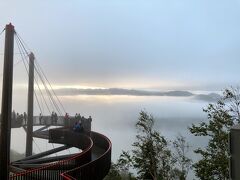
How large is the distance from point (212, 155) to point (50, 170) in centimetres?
1277

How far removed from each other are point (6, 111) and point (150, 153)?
1925 cm

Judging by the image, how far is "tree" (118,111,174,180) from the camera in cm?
3350

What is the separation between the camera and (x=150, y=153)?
33.6 metres

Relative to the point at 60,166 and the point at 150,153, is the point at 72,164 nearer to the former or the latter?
the point at 60,166

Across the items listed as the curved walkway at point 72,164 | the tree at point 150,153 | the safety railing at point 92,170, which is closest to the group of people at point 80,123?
the curved walkway at point 72,164

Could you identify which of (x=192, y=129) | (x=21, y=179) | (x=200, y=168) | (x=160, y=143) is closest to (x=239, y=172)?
(x=21, y=179)

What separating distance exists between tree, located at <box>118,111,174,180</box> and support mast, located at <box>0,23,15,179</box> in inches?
716

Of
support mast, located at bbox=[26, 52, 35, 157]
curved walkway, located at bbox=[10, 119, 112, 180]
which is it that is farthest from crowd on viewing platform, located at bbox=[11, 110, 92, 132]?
curved walkway, located at bbox=[10, 119, 112, 180]

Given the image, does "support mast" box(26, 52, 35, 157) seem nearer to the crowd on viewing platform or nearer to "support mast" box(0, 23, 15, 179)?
the crowd on viewing platform

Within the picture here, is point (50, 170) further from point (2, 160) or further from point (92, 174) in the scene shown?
point (2, 160)

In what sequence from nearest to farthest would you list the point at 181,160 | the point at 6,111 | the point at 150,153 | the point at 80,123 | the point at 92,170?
the point at 92,170 → the point at 6,111 → the point at 80,123 → the point at 150,153 → the point at 181,160

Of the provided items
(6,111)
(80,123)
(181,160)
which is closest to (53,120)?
(80,123)

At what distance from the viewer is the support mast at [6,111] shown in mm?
16938

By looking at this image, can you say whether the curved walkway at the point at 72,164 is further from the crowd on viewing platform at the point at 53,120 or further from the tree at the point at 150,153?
the tree at the point at 150,153
